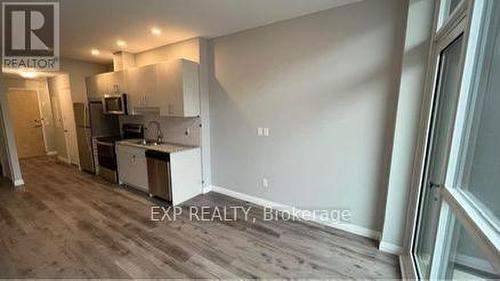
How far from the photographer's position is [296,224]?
10.0ft

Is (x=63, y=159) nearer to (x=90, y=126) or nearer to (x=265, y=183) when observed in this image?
(x=90, y=126)

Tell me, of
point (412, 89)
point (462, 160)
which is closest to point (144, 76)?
point (412, 89)

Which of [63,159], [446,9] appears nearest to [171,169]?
[446,9]

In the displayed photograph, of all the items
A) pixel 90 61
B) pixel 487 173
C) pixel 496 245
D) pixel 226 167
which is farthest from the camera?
pixel 90 61

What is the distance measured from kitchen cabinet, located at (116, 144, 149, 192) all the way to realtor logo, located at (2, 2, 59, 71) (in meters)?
2.01

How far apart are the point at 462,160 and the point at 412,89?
971mm

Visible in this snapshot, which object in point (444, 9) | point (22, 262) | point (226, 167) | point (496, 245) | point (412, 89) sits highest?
point (444, 9)

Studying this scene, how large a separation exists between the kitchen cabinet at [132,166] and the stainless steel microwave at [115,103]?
0.70m

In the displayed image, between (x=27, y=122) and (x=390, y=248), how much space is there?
30.5 feet

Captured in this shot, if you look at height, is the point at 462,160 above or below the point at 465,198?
above

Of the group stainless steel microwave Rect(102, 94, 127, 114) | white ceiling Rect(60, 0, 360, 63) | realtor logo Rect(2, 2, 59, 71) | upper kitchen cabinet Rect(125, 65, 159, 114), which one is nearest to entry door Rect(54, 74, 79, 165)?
realtor logo Rect(2, 2, 59, 71)

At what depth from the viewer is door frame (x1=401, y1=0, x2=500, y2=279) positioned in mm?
1134

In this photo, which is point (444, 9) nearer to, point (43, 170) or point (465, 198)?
point (465, 198)

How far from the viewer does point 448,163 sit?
56.6 inches
